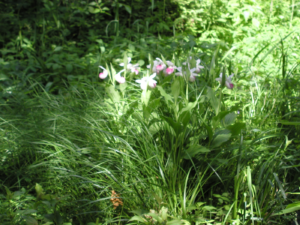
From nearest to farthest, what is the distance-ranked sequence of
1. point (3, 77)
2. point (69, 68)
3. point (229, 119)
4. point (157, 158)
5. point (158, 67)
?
point (157, 158) → point (229, 119) → point (158, 67) → point (3, 77) → point (69, 68)

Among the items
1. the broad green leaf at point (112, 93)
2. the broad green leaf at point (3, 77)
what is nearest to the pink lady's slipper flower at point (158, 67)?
the broad green leaf at point (112, 93)

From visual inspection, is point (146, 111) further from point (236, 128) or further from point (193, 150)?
point (236, 128)

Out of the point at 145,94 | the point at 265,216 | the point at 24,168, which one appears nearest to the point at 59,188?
the point at 24,168

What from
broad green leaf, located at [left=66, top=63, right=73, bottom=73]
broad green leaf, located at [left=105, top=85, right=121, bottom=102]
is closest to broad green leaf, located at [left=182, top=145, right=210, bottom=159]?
broad green leaf, located at [left=105, top=85, right=121, bottom=102]

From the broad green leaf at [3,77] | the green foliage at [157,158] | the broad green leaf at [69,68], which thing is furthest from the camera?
the broad green leaf at [69,68]

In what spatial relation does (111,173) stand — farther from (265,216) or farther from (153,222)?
(265,216)

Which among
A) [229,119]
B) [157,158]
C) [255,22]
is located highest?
[255,22]

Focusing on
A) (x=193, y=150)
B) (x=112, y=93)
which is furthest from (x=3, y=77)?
(x=193, y=150)

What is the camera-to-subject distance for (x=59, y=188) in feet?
4.70

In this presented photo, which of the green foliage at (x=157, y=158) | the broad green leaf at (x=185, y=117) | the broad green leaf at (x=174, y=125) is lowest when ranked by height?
the green foliage at (x=157, y=158)

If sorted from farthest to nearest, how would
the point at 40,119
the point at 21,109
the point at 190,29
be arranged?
the point at 190,29 → the point at 21,109 → the point at 40,119

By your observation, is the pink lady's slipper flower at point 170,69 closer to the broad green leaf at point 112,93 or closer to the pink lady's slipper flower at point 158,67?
the pink lady's slipper flower at point 158,67

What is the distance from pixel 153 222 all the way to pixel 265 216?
52 centimetres

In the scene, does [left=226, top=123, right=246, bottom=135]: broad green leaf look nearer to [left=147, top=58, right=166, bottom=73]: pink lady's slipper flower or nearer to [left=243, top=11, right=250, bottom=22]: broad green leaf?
[left=147, top=58, right=166, bottom=73]: pink lady's slipper flower
